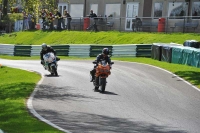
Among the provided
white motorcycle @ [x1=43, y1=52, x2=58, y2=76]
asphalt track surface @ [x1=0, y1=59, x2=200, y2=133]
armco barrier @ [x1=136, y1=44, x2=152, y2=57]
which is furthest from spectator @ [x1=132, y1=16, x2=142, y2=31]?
white motorcycle @ [x1=43, y1=52, x2=58, y2=76]

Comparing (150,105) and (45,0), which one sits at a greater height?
(45,0)

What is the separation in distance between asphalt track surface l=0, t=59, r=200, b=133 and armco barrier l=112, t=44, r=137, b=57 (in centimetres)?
983

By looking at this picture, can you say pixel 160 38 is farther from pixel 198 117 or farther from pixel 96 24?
pixel 198 117

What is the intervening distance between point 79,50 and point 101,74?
19949 mm

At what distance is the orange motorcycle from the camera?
61.8 ft

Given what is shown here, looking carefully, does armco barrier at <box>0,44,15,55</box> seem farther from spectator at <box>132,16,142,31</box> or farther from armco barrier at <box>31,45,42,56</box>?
spectator at <box>132,16,142,31</box>

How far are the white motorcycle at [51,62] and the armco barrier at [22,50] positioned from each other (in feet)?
57.9

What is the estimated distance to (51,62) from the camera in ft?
81.3

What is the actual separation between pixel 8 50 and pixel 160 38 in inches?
573

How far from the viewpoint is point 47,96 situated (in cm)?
1786

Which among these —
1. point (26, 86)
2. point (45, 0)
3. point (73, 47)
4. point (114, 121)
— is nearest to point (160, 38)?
point (73, 47)

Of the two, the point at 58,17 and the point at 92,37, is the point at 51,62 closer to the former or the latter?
the point at 58,17

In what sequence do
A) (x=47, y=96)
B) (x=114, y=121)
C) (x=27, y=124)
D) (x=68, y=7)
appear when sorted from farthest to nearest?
(x=68, y=7) < (x=47, y=96) < (x=114, y=121) < (x=27, y=124)

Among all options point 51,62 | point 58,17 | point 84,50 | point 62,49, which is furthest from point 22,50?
point 51,62
